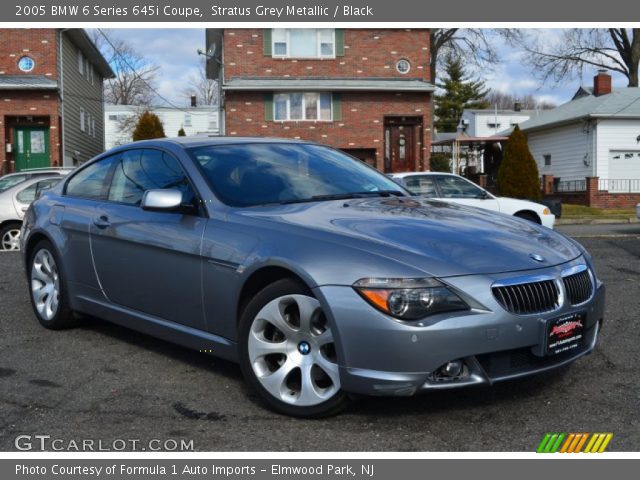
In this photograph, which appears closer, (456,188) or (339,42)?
(456,188)

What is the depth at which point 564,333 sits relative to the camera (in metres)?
3.88

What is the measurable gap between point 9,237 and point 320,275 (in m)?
10.2

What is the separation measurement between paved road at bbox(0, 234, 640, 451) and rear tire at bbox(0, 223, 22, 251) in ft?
24.5

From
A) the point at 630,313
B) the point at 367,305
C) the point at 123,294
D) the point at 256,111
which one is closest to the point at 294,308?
the point at 367,305

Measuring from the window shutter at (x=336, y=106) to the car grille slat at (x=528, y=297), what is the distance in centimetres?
2454

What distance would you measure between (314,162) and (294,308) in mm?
1546

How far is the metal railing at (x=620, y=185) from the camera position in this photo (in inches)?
1204

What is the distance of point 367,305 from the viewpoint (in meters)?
3.57

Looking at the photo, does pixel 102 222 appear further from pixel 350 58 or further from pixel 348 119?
pixel 350 58

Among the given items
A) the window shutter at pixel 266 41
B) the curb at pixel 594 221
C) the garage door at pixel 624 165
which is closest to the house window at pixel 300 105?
the window shutter at pixel 266 41

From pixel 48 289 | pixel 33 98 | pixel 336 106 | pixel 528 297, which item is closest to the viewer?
pixel 528 297

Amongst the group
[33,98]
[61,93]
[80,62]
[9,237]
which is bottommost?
[9,237]

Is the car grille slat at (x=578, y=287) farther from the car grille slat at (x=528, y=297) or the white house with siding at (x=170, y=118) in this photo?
the white house with siding at (x=170, y=118)

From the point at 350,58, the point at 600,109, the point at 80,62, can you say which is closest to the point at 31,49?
the point at 80,62
